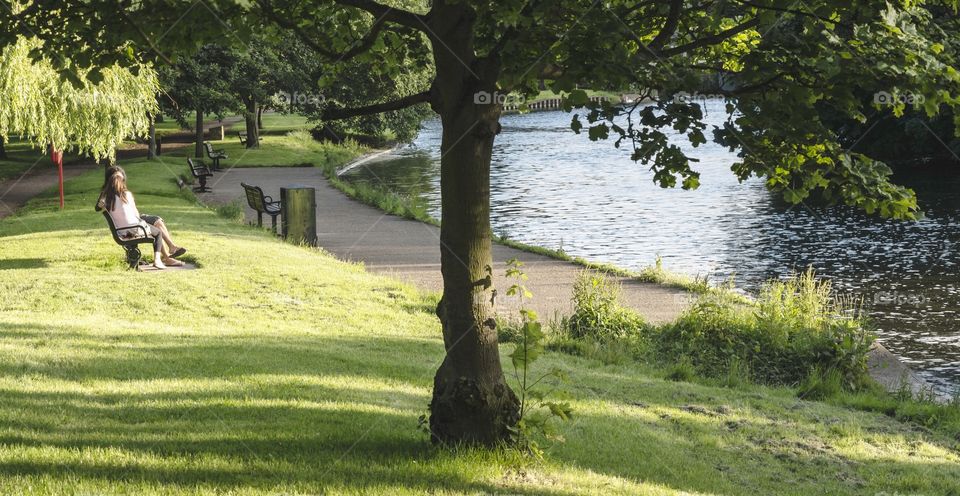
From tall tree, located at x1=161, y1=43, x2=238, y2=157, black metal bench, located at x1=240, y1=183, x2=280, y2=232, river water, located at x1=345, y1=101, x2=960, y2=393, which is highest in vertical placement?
tall tree, located at x1=161, y1=43, x2=238, y2=157

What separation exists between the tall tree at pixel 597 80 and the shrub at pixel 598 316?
21.1 feet

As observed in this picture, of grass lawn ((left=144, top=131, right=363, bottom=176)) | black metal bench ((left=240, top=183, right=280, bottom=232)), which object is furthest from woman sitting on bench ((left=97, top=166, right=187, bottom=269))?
grass lawn ((left=144, top=131, right=363, bottom=176))

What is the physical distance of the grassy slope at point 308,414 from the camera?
5.79 meters

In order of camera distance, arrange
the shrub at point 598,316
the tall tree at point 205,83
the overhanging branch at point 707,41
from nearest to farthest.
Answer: the overhanging branch at point 707,41 < the shrub at point 598,316 < the tall tree at point 205,83

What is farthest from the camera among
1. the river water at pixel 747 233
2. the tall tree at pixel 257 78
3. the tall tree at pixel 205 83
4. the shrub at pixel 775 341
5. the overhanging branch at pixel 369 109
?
the tall tree at pixel 257 78

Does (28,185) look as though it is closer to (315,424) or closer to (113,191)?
(113,191)

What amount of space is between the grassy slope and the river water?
4.14m

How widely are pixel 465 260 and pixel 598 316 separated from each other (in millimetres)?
7415

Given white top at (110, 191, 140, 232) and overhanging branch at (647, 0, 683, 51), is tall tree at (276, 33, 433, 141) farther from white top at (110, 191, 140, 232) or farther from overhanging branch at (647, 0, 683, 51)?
overhanging branch at (647, 0, 683, 51)

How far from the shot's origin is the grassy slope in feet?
19.0

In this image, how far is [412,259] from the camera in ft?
66.0

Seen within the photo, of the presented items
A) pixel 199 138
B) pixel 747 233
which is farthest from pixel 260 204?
pixel 199 138

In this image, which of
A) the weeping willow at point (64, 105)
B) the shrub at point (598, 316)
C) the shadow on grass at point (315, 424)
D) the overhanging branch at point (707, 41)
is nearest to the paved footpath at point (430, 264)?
the shrub at point (598, 316)

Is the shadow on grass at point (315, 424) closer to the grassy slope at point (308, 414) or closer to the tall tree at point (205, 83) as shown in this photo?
the grassy slope at point (308, 414)
